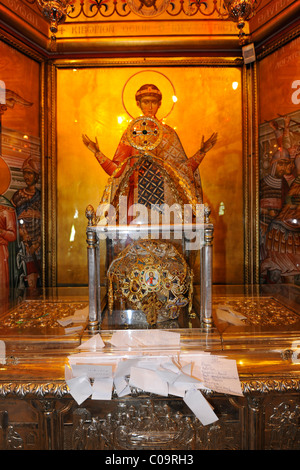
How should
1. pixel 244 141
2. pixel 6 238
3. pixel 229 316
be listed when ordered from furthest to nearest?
1. pixel 244 141
2. pixel 6 238
3. pixel 229 316

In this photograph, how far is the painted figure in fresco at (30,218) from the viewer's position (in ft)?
9.52

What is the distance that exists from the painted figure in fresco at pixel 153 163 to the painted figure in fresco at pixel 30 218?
1.95 ft

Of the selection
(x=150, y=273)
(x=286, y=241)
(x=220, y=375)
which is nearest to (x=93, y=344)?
(x=150, y=273)

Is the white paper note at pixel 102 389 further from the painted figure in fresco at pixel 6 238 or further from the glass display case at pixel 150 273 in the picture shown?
the painted figure in fresco at pixel 6 238

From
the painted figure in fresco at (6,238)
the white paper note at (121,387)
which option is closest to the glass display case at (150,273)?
the white paper note at (121,387)

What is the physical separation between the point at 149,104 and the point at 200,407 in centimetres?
249

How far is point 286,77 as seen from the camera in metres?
2.85

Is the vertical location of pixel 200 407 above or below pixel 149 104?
below

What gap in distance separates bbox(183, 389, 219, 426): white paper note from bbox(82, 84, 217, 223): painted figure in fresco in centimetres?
111

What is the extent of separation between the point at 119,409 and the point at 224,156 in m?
2.36

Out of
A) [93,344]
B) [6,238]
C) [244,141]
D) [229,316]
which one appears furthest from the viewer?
[244,141]

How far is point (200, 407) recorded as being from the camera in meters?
1.48

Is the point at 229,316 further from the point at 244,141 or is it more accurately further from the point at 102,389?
the point at 244,141

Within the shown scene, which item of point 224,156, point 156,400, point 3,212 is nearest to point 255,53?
point 224,156
